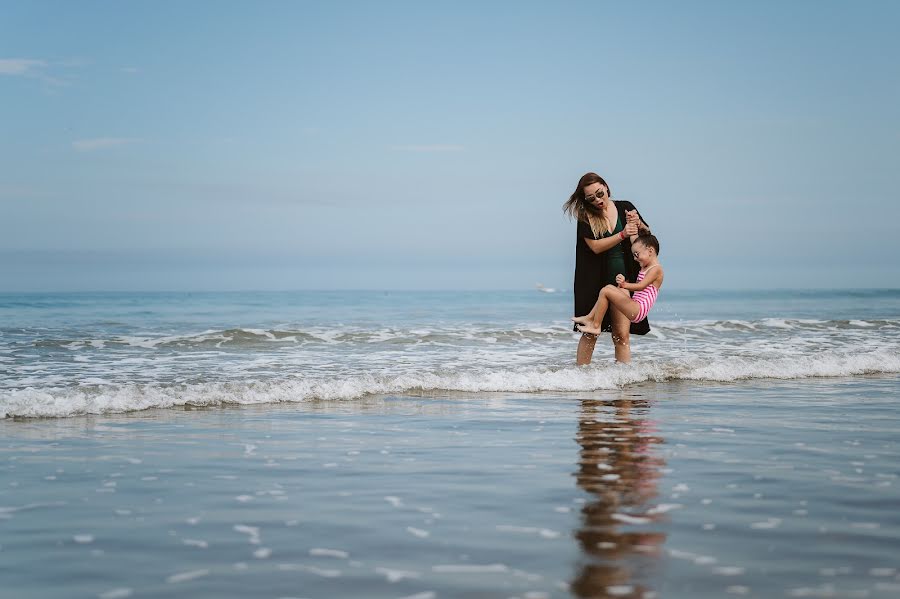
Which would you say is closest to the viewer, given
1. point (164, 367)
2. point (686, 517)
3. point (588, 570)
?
point (588, 570)

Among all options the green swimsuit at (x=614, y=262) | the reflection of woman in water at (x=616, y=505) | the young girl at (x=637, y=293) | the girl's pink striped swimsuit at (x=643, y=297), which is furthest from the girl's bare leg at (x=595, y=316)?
the reflection of woman in water at (x=616, y=505)

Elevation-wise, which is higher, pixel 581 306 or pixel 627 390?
pixel 581 306

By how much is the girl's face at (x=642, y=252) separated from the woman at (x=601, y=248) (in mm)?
127

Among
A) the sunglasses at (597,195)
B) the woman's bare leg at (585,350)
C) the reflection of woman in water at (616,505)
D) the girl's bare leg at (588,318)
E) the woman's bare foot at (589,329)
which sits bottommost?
the reflection of woman in water at (616,505)

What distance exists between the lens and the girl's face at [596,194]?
8797 mm

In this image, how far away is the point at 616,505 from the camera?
3760mm

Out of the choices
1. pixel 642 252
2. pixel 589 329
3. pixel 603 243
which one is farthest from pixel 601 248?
pixel 589 329

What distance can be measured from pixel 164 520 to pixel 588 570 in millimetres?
1896

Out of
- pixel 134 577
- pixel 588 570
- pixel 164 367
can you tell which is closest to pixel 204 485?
pixel 134 577

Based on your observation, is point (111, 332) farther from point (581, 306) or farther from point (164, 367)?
point (581, 306)

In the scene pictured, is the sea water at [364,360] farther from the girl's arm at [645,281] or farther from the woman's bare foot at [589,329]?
the girl's arm at [645,281]

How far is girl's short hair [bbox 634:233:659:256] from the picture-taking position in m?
9.16

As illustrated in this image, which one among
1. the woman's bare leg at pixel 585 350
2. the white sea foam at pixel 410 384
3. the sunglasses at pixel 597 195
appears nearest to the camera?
the white sea foam at pixel 410 384

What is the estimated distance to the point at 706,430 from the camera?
5949 mm
